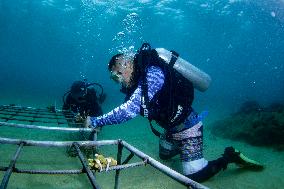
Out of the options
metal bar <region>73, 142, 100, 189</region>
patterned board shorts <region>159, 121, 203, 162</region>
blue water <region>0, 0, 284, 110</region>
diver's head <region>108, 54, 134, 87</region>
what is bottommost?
patterned board shorts <region>159, 121, 203, 162</region>

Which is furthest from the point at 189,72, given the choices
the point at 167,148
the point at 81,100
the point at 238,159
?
the point at 81,100

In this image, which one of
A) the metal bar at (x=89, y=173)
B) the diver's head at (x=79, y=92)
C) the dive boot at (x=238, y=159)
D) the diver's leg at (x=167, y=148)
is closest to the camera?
the metal bar at (x=89, y=173)

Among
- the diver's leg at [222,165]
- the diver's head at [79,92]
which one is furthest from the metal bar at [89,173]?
the diver's head at [79,92]

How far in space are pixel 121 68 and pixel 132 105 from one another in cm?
68

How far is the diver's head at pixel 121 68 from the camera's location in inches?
168

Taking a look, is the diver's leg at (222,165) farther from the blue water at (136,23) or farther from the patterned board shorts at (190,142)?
the blue water at (136,23)

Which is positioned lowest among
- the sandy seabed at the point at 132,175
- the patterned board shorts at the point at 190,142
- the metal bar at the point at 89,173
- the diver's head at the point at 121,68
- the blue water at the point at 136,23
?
the sandy seabed at the point at 132,175

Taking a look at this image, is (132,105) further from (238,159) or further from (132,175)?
(238,159)

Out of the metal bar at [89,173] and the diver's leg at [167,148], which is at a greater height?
the metal bar at [89,173]

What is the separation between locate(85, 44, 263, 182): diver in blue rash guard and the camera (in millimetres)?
4008

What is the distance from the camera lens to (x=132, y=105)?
3947 millimetres

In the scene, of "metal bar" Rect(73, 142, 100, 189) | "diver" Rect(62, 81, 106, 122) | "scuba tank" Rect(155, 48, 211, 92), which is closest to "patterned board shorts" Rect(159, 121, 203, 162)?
"scuba tank" Rect(155, 48, 211, 92)

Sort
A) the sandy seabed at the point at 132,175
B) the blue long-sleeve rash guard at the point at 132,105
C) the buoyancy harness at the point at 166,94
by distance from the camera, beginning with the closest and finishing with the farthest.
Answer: the blue long-sleeve rash guard at the point at 132,105
the buoyancy harness at the point at 166,94
the sandy seabed at the point at 132,175

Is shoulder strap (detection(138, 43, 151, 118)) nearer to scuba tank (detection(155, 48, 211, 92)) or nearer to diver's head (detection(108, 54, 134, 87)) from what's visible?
diver's head (detection(108, 54, 134, 87))
